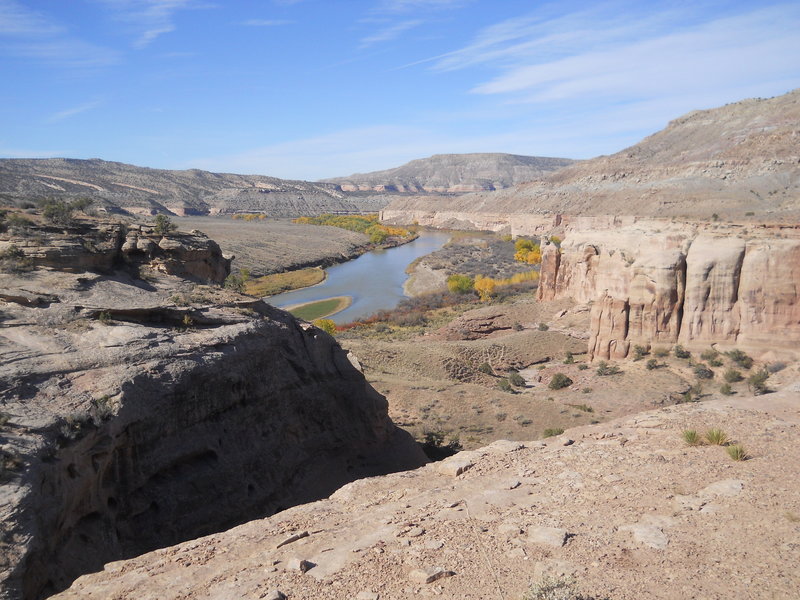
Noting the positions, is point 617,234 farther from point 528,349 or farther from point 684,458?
point 684,458

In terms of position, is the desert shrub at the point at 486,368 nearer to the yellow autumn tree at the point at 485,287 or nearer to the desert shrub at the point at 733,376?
the desert shrub at the point at 733,376

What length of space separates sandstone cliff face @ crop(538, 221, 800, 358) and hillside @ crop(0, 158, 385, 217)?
81225 millimetres

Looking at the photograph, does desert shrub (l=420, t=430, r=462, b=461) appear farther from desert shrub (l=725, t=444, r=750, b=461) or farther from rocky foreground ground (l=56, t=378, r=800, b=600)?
desert shrub (l=725, t=444, r=750, b=461)

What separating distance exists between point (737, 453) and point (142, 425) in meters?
9.34

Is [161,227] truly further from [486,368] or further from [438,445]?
[486,368]

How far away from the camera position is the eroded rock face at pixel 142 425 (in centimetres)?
728

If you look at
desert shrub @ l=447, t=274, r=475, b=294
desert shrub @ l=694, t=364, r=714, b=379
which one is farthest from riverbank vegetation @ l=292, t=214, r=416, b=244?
desert shrub @ l=694, t=364, r=714, b=379

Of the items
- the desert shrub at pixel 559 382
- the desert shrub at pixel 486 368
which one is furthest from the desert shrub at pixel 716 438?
the desert shrub at pixel 486 368

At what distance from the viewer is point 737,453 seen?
30.2ft

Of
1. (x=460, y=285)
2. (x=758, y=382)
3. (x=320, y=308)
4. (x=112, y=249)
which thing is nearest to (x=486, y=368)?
(x=758, y=382)

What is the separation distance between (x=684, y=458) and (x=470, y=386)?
43.8 ft

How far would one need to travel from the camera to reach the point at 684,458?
372 inches

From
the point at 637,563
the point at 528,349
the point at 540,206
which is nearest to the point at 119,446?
the point at 637,563

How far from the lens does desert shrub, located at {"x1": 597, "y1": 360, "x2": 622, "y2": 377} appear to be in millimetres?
27344
